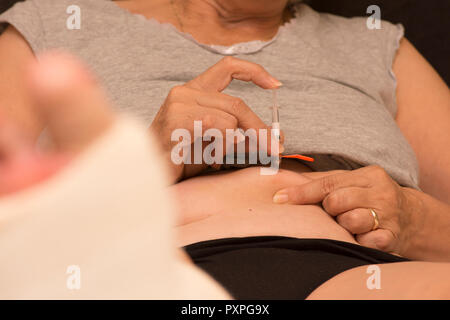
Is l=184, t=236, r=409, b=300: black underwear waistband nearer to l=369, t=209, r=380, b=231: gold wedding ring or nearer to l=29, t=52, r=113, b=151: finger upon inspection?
l=369, t=209, r=380, b=231: gold wedding ring

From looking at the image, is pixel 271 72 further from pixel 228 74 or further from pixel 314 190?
pixel 314 190

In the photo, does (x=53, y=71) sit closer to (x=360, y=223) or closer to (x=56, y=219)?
(x=56, y=219)

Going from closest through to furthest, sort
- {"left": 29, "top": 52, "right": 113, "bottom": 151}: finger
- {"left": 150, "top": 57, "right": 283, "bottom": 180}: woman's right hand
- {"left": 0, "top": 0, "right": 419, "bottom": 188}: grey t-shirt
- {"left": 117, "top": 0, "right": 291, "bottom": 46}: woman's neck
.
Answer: {"left": 29, "top": 52, "right": 113, "bottom": 151}: finger < {"left": 150, "top": 57, "right": 283, "bottom": 180}: woman's right hand < {"left": 0, "top": 0, "right": 419, "bottom": 188}: grey t-shirt < {"left": 117, "top": 0, "right": 291, "bottom": 46}: woman's neck

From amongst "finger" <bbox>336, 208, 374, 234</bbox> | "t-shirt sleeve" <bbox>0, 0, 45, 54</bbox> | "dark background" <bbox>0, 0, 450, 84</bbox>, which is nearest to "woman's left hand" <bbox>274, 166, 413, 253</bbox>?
"finger" <bbox>336, 208, 374, 234</bbox>

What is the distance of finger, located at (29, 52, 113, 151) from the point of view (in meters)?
0.24

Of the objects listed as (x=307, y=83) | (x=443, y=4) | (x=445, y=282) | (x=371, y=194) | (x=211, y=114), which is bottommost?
(x=445, y=282)

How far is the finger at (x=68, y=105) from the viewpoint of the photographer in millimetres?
236

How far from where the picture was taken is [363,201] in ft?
2.45

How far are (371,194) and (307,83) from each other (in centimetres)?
26

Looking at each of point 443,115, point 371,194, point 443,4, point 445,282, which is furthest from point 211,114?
point 443,4

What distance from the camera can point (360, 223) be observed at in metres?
0.73

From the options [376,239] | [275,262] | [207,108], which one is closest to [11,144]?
[275,262]

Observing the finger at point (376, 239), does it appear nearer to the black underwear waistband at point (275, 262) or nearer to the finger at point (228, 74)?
the black underwear waistband at point (275, 262)

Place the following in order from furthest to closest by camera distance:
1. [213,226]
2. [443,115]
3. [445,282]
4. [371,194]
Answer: [443,115] < [371,194] < [213,226] < [445,282]
